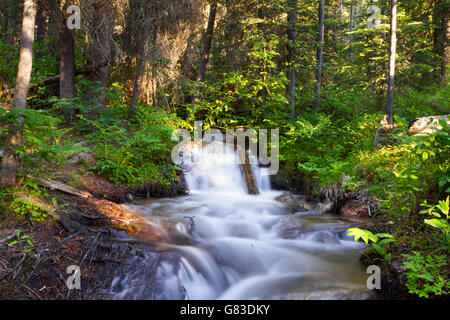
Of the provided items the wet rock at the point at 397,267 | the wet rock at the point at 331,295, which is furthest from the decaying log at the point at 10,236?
the wet rock at the point at 397,267

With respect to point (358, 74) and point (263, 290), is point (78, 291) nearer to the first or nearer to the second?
point (263, 290)

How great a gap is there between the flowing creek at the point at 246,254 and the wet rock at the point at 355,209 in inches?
17.3

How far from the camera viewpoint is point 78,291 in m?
2.95

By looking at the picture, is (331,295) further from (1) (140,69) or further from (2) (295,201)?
(1) (140,69)

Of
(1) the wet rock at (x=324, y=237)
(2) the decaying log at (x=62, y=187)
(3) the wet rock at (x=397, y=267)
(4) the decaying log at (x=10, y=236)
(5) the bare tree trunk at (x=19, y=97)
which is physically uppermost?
(5) the bare tree trunk at (x=19, y=97)

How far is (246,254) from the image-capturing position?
4.61m

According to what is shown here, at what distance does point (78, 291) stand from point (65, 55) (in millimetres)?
8131

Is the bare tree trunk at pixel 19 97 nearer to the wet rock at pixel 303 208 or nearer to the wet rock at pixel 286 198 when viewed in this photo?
the wet rock at pixel 303 208

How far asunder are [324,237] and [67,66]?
340 inches

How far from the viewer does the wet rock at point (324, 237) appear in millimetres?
5215

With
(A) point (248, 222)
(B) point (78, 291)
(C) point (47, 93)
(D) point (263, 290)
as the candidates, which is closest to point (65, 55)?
(C) point (47, 93)

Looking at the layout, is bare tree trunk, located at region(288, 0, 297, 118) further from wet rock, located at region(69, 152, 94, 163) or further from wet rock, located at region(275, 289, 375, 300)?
wet rock, located at region(275, 289, 375, 300)

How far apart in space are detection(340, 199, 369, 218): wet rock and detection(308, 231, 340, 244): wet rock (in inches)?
60.9

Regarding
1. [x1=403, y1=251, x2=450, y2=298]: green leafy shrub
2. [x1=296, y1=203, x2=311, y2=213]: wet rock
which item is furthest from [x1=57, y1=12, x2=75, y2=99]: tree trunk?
[x1=403, y1=251, x2=450, y2=298]: green leafy shrub
